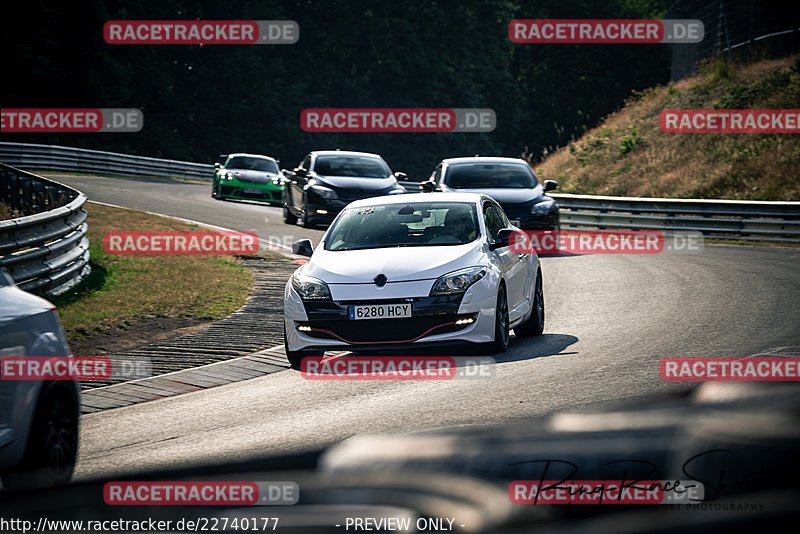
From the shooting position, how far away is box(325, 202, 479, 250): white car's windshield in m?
10.9

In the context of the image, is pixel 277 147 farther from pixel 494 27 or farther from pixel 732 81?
pixel 732 81

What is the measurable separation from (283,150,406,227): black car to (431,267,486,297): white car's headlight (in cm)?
1322

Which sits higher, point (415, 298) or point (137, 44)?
point (137, 44)

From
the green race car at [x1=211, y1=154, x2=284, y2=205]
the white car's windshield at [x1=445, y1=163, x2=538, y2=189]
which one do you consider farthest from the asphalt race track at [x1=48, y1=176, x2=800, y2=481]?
the green race car at [x1=211, y1=154, x2=284, y2=205]

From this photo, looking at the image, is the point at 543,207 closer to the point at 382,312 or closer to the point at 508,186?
the point at 508,186

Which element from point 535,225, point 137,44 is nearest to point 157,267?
point 535,225

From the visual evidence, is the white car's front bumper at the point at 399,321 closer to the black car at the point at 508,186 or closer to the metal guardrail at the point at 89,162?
the black car at the point at 508,186

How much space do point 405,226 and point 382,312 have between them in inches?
A: 69.6

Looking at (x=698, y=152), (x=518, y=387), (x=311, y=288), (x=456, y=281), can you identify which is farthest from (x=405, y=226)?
(x=698, y=152)

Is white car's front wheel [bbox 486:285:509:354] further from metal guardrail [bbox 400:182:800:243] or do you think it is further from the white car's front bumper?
metal guardrail [bbox 400:182:800:243]

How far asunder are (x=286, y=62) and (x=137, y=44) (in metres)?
11.9

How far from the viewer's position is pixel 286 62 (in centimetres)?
6588

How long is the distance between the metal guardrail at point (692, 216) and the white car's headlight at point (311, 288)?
1712 centimetres

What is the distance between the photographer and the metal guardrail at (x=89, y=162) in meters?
39.7
